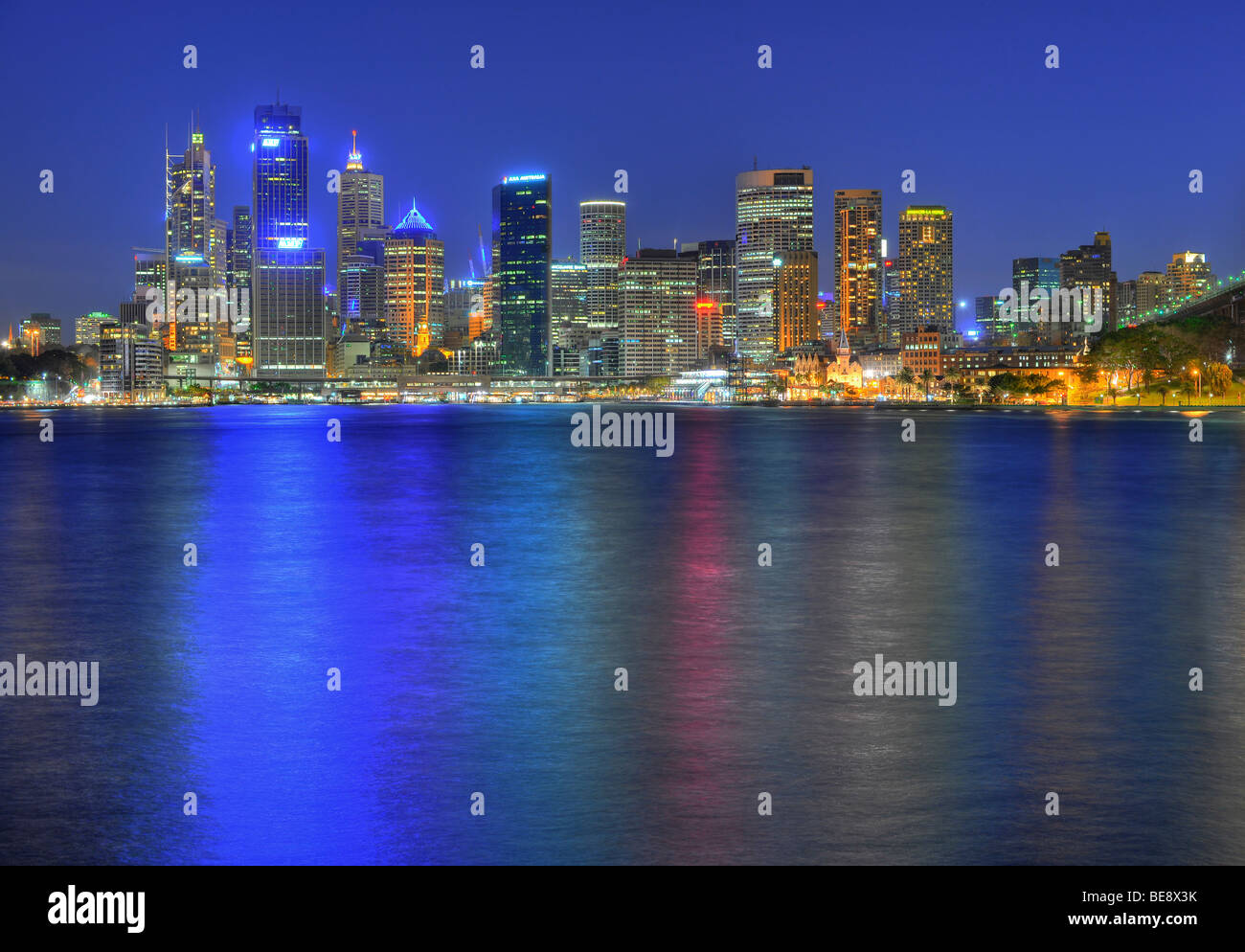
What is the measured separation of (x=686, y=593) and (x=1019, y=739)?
1135 centimetres

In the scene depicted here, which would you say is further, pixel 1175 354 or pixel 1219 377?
pixel 1219 377

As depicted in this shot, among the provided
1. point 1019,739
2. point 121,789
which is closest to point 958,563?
point 1019,739

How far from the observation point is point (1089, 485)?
175 feet

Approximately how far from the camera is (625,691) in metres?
15.7

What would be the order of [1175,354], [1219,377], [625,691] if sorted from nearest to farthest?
[625,691]
[1175,354]
[1219,377]

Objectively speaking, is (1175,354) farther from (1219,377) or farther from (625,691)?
(625,691)

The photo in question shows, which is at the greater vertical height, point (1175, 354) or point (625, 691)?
point (1175, 354)

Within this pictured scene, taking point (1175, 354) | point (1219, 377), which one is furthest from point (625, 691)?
point (1219, 377)

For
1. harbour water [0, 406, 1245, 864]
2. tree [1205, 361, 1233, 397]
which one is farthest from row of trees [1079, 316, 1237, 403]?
harbour water [0, 406, 1245, 864]

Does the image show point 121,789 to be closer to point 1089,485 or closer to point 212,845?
point 212,845

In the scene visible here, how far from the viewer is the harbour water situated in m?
10.6

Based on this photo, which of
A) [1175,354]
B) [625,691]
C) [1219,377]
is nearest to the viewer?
[625,691]

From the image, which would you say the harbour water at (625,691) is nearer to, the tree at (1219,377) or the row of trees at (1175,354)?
the row of trees at (1175,354)

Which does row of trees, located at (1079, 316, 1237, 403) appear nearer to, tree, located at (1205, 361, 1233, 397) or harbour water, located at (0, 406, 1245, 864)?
tree, located at (1205, 361, 1233, 397)
